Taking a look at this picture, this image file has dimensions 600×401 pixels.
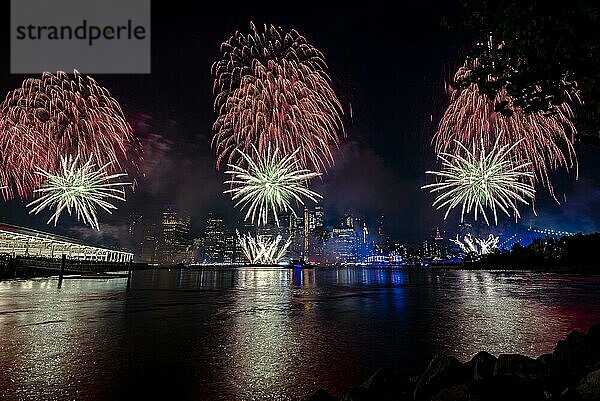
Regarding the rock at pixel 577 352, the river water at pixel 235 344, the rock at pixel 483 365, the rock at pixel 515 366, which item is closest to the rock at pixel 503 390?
the rock at pixel 515 366

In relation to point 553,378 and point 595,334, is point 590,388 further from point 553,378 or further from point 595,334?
point 595,334

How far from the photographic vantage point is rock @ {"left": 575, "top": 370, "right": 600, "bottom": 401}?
5562 millimetres

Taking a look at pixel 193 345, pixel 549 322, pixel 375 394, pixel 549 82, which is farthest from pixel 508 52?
pixel 549 322

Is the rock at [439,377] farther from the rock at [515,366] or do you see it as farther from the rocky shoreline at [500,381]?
the rock at [515,366]

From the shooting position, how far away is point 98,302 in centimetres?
2617

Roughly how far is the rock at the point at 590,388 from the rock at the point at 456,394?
4.35 feet

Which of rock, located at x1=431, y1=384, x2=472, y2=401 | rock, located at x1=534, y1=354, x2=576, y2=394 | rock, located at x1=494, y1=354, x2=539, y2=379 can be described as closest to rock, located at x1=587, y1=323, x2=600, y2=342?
rock, located at x1=534, y1=354, x2=576, y2=394

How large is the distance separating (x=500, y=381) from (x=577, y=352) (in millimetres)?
3768

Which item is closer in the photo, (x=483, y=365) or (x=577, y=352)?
(x=483, y=365)

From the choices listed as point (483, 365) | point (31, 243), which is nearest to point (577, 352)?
point (483, 365)

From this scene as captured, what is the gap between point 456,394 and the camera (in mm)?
5992

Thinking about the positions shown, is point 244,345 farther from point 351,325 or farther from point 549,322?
point 549,322

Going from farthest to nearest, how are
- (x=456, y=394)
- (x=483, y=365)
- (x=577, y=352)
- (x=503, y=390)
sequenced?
1. (x=577, y=352)
2. (x=483, y=365)
3. (x=456, y=394)
4. (x=503, y=390)

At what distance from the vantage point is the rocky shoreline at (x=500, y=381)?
19.2 ft
